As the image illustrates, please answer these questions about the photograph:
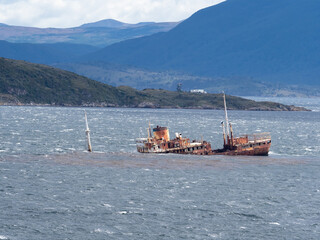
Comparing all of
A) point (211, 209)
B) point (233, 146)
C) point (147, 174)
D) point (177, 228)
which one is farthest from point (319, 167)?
point (177, 228)

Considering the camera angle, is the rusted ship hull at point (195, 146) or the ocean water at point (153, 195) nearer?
the ocean water at point (153, 195)

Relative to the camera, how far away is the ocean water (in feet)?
199

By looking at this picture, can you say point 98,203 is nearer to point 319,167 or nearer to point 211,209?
point 211,209

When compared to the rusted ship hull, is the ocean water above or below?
below

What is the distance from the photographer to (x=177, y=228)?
61062mm

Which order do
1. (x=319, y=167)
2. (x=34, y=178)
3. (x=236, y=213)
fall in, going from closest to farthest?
(x=236, y=213)
(x=34, y=178)
(x=319, y=167)

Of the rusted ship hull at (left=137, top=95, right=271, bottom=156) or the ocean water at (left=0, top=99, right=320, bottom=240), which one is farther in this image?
the rusted ship hull at (left=137, top=95, right=271, bottom=156)

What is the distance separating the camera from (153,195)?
75438mm

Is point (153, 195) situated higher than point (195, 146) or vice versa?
point (195, 146)

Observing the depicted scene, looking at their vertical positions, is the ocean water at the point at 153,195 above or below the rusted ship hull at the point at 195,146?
below

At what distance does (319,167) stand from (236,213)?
136ft

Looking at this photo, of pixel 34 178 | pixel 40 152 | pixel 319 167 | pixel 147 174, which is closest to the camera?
pixel 34 178

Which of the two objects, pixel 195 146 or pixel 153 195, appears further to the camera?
pixel 195 146

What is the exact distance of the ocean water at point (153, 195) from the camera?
199 ft
